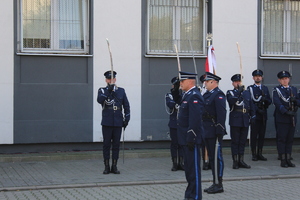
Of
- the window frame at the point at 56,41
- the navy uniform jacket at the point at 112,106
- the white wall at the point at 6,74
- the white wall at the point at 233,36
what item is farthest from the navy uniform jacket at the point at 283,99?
the white wall at the point at 6,74

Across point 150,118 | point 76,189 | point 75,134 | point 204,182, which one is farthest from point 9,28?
point 204,182

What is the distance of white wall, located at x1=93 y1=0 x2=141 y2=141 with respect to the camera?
13.3m

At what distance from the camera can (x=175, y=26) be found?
1433cm

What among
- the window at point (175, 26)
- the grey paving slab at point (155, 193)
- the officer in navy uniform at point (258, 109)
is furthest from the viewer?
the window at point (175, 26)

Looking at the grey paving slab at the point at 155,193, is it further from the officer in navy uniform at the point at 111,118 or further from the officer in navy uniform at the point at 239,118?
the officer in navy uniform at the point at 239,118

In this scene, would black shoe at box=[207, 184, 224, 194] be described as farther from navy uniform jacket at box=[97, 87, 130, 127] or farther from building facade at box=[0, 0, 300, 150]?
building facade at box=[0, 0, 300, 150]

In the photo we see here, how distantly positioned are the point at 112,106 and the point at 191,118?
336cm

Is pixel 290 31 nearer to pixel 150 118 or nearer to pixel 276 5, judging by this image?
pixel 276 5

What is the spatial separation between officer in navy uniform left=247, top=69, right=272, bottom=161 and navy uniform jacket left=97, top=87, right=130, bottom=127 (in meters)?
3.53

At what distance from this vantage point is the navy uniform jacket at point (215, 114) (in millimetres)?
9055

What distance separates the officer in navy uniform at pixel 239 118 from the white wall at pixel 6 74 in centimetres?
532

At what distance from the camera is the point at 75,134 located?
13.1 meters

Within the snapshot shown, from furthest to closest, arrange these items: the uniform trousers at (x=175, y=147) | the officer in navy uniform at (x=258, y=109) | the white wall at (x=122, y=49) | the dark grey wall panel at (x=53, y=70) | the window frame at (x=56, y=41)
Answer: the white wall at (x=122, y=49) < the window frame at (x=56, y=41) < the dark grey wall panel at (x=53, y=70) < the officer in navy uniform at (x=258, y=109) < the uniform trousers at (x=175, y=147)

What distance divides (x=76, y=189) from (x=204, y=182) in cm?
250
